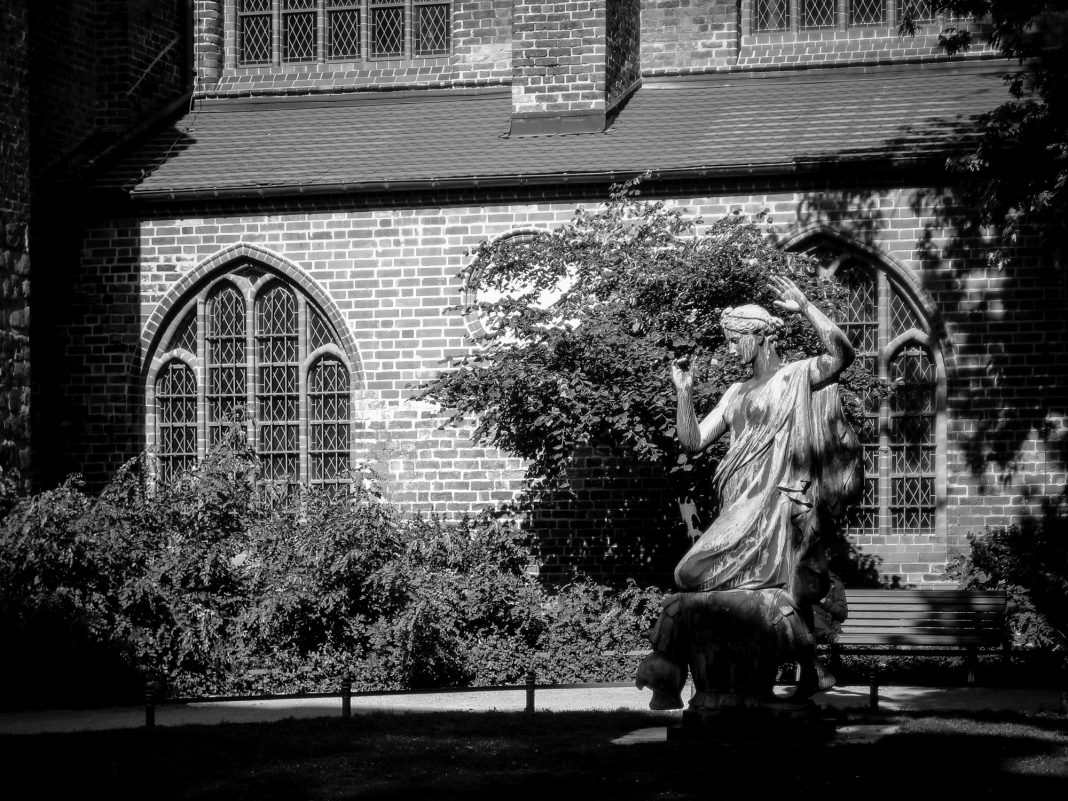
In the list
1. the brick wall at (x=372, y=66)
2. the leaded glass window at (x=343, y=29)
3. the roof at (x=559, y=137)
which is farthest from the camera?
the leaded glass window at (x=343, y=29)


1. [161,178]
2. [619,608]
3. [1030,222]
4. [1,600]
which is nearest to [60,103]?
[161,178]

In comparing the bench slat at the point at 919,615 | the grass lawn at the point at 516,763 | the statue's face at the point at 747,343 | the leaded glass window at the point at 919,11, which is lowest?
the grass lawn at the point at 516,763

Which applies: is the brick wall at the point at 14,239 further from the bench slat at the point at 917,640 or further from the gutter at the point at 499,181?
the bench slat at the point at 917,640

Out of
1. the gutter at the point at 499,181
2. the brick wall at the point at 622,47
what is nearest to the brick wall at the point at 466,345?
the gutter at the point at 499,181

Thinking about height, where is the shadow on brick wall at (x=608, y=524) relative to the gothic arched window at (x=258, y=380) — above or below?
below

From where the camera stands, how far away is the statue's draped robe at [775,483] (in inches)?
358

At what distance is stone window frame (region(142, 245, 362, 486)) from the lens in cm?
1956

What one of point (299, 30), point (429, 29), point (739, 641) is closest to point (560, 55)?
point (429, 29)

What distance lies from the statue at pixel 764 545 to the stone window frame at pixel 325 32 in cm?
1355

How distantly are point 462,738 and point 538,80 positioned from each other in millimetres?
11227

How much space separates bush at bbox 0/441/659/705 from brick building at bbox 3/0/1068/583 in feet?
10.7

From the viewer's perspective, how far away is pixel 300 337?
19.8 m

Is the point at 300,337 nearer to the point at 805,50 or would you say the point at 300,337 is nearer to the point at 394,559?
the point at 394,559

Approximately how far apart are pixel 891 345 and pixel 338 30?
9.14 meters
